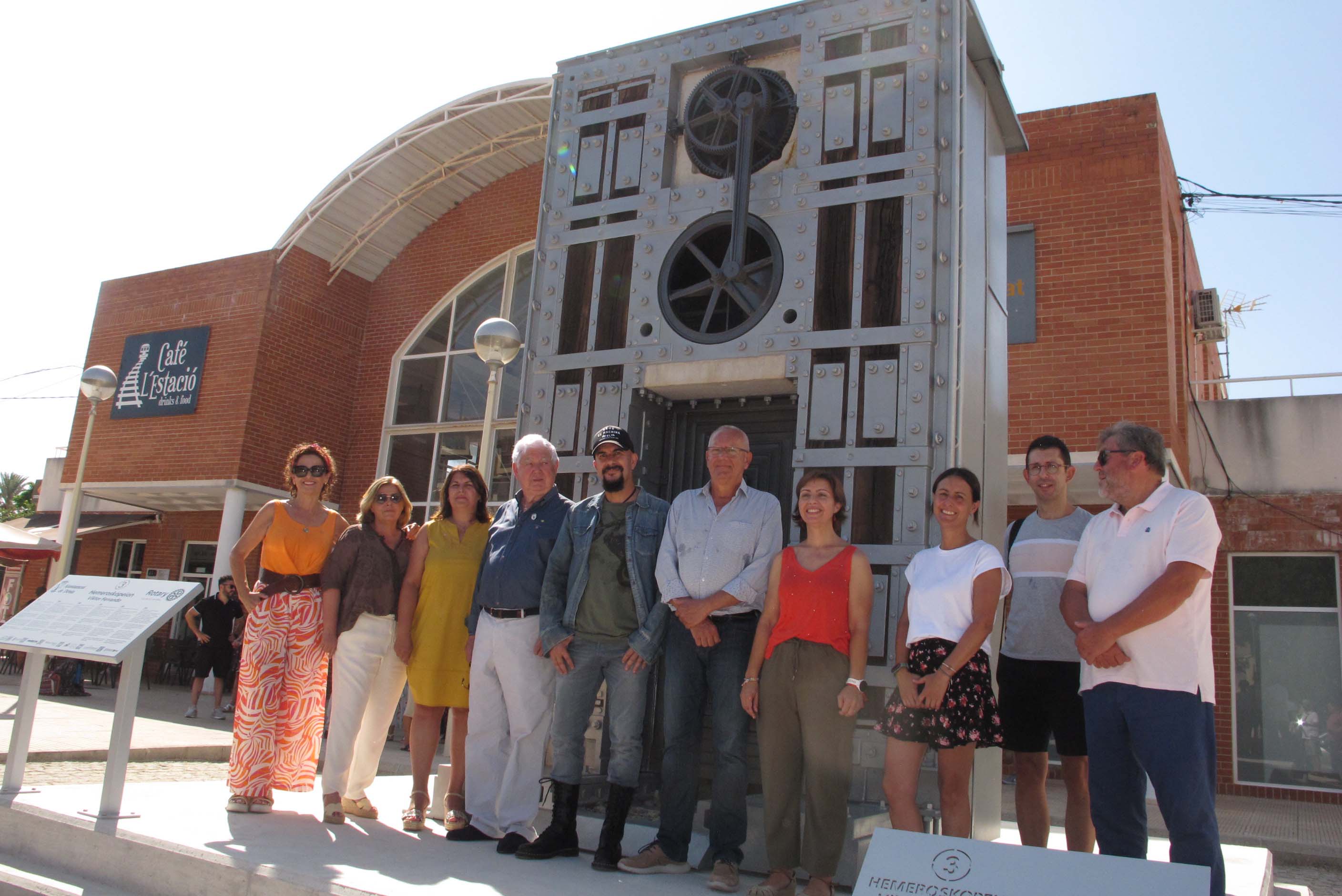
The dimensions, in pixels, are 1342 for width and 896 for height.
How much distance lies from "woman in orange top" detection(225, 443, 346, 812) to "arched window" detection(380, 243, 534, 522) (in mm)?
10592

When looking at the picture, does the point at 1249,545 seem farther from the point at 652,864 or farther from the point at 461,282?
the point at 461,282

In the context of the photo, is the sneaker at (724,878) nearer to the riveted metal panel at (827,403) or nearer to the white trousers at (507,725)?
the white trousers at (507,725)

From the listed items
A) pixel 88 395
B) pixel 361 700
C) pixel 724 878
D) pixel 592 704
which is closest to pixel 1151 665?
pixel 724 878

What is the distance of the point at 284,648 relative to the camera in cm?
502

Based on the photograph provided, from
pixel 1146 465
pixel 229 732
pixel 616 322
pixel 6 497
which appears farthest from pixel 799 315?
pixel 6 497

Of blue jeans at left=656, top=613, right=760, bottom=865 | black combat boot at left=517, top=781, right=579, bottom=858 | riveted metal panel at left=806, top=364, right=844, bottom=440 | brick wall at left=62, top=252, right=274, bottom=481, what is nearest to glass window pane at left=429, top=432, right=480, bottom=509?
brick wall at left=62, top=252, right=274, bottom=481

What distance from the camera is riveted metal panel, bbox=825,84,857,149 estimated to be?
17.8ft

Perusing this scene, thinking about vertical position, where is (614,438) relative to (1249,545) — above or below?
below

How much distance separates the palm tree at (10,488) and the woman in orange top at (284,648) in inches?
2022

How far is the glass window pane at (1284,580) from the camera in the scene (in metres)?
11.3

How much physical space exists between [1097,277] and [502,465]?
8827 millimetres

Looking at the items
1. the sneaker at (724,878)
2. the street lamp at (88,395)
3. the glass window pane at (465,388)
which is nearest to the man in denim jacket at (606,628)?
the sneaker at (724,878)

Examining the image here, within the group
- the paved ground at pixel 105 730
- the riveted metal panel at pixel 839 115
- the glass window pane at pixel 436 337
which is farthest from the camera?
the glass window pane at pixel 436 337

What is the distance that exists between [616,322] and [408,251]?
40.5 feet
